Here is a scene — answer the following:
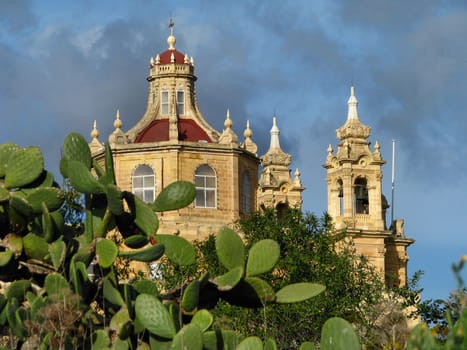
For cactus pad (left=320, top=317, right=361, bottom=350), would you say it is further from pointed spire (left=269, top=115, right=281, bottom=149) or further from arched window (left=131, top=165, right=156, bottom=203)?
pointed spire (left=269, top=115, right=281, bottom=149)

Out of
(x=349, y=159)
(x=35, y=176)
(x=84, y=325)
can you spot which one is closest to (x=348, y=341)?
(x=84, y=325)

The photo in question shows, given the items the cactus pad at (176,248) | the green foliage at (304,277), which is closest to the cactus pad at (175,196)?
the cactus pad at (176,248)

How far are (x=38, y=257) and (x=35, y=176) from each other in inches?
33.4

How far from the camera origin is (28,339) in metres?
13.3

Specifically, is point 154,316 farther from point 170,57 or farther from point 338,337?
point 170,57

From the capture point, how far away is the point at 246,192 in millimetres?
47875

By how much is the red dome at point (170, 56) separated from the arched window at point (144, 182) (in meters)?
5.09

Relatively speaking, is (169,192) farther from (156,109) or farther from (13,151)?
(156,109)

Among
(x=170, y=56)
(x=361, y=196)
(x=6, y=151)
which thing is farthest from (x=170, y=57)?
(x=6, y=151)

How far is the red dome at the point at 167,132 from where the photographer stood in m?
48.7

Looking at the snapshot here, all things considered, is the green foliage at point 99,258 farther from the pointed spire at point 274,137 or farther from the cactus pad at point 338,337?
the pointed spire at point 274,137

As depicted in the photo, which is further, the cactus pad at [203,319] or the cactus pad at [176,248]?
the cactus pad at [176,248]

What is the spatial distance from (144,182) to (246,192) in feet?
11.4

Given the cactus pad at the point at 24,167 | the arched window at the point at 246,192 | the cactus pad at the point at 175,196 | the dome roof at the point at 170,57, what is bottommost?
the cactus pad at the point at 175,196
